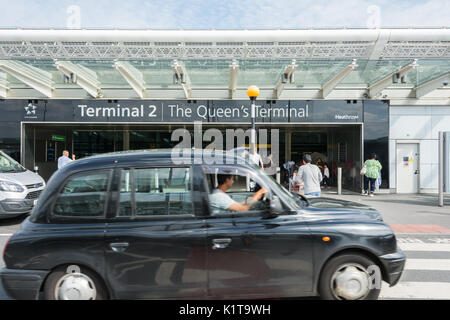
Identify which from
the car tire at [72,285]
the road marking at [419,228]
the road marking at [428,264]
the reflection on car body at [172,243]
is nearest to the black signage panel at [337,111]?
the road marking at [419,228]

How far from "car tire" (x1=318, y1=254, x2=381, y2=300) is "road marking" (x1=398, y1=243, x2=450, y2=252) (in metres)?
2.98

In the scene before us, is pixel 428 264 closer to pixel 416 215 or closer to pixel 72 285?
pixel 416 215

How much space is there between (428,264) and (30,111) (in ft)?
53.2

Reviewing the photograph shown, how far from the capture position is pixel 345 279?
291 cm

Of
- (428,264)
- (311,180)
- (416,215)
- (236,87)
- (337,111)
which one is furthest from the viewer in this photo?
(236,87)

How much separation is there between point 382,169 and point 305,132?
5.30 m

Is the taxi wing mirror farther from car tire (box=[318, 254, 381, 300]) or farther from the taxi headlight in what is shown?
the taxi headlight

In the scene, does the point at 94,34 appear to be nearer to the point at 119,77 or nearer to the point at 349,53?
the point at 119,77

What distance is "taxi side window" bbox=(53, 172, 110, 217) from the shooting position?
283 centimetres

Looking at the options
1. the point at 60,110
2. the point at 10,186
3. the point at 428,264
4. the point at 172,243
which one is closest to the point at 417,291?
the point at 428,264

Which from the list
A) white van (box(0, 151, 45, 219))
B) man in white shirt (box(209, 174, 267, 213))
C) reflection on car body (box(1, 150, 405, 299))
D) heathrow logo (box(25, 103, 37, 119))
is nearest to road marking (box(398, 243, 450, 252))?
reflection on car body (box(1, 150, 405, 299))

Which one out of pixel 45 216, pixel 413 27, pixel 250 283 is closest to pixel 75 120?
pixel 45 216

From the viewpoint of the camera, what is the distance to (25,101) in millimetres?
13719

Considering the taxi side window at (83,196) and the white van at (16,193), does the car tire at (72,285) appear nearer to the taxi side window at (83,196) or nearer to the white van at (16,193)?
the taxi side window at (83,196)
